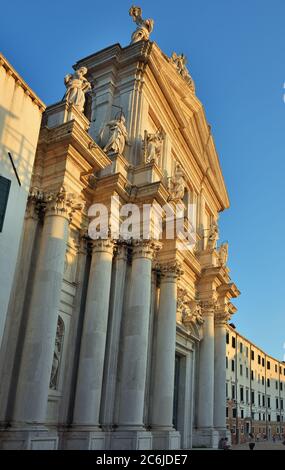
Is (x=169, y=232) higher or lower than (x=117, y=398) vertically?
higher

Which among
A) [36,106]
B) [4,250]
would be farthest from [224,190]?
[4,250]

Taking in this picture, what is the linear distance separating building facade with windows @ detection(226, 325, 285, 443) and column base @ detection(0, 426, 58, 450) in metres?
42.5

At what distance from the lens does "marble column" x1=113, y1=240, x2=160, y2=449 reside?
13758 mm

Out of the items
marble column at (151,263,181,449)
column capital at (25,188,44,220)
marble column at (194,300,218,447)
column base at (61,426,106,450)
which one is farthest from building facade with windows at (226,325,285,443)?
column capital at (25,188,44,220)

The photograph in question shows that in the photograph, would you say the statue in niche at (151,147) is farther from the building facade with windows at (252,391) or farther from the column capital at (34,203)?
the building facade with windows at (252,391)

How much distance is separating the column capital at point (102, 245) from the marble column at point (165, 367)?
385cm

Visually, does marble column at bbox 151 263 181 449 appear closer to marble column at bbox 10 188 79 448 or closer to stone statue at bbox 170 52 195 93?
marble column at bbox 10 188 79 448

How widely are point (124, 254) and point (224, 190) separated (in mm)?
15086

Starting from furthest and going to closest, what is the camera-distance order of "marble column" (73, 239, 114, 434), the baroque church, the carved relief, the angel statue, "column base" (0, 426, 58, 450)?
1. the angel statue
2. the carved relief
3. "marble column" (73, 239, 114, 434)
4. the baroque church
5. "column base" (0, 426, 58, 450)

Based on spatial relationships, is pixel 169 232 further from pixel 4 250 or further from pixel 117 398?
pixel 4 250

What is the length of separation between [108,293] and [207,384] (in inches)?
389

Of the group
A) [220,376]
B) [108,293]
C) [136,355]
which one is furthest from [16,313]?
[220,376]
